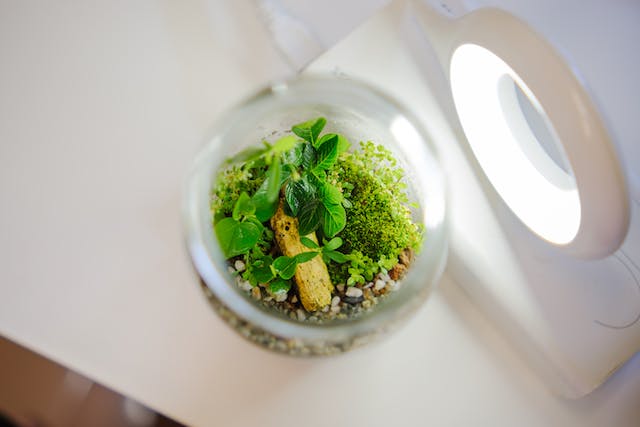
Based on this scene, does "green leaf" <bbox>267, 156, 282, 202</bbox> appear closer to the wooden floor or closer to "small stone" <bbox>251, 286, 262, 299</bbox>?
"small stone" <bbox>251, 286, 262, 299</bbox>

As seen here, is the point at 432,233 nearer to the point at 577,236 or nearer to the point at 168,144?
the point at 577,236

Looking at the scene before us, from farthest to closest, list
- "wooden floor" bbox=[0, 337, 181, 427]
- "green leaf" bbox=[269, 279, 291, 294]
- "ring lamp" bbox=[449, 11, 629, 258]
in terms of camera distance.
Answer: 1. "wooden floor" bbox=[0, 337, 181, 427]
2. "green leaf" bbox=[269, 279, 291, 294]
3. "ring lamp" bbox=[449, 11, 629, 258]

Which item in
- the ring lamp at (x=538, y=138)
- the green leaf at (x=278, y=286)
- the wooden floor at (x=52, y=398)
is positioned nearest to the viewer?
the ring lamp at (x=538, y=138)

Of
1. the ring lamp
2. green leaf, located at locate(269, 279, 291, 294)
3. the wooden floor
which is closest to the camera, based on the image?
the ring lamp

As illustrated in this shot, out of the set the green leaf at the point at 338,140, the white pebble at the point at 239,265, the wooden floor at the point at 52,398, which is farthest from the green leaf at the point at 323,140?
the wooden floor at the point at 52,398

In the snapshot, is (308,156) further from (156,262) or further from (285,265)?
(156,262)

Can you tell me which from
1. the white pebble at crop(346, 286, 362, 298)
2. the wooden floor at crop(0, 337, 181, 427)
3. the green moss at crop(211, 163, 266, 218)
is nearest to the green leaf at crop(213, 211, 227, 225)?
the green moss at crop(211, 163, 266, 218)

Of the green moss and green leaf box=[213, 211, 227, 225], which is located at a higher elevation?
the green moss

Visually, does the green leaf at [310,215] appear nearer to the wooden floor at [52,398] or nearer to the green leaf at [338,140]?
the green leaf at [338,140]
